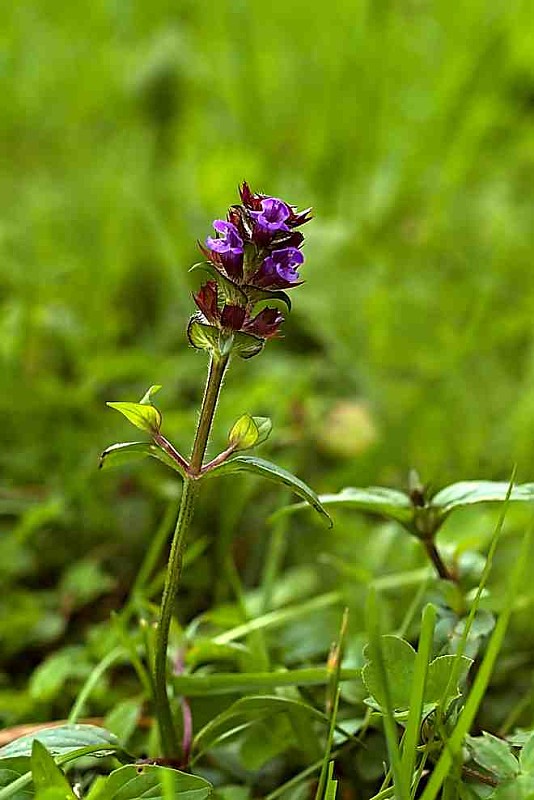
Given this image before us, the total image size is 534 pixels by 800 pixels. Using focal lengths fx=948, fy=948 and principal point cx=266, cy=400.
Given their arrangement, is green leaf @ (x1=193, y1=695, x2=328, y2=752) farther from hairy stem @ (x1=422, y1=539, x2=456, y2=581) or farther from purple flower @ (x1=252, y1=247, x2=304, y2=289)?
purple flower @ (x1=252, y1=247, x2=304, y2=289)

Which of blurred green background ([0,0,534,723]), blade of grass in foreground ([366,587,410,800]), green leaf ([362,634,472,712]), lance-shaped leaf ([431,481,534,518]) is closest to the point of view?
blade of grass in foreground ([366,587,410,800])

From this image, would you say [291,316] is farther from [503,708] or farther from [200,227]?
[503,708]

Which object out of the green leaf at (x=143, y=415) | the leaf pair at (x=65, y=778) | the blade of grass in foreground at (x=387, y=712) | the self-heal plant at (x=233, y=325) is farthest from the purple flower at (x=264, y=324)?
the leaf pair at (x=65, y=778)

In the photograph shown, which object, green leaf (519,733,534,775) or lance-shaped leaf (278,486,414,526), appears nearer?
green leaf (519,733,534,775)

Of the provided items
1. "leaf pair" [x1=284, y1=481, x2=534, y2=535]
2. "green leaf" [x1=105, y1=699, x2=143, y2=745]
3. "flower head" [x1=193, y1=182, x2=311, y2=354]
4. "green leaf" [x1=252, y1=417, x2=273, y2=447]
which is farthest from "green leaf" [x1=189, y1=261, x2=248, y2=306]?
"green leaf" [x1=105, y1=699, x2=143, y2=745]

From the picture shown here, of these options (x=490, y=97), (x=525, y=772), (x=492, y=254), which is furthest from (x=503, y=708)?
(x=490, y=97)
